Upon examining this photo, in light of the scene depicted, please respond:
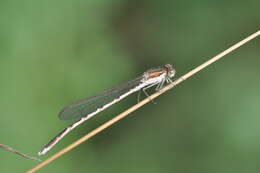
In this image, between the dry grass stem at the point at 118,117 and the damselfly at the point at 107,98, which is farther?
the damselfly at the point at 107,98

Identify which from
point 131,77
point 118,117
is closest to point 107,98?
point 131,77

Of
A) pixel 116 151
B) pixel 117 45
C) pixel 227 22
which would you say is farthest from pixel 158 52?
pixel 116 151

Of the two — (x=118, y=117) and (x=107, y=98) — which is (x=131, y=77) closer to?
(x=107, y=98)

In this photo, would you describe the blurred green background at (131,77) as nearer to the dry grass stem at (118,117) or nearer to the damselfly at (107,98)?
the damselfly at (107,98)

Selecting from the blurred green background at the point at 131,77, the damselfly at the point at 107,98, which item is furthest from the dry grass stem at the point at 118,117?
the blurred green background at the point at 131,77

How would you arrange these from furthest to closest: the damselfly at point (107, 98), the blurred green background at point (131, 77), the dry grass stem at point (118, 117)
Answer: the blurred green background at point (131, 77), the damselfly at point (107, 98), the dry grass stem at point (118, 117)

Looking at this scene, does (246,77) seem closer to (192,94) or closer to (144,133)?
(192,94)
